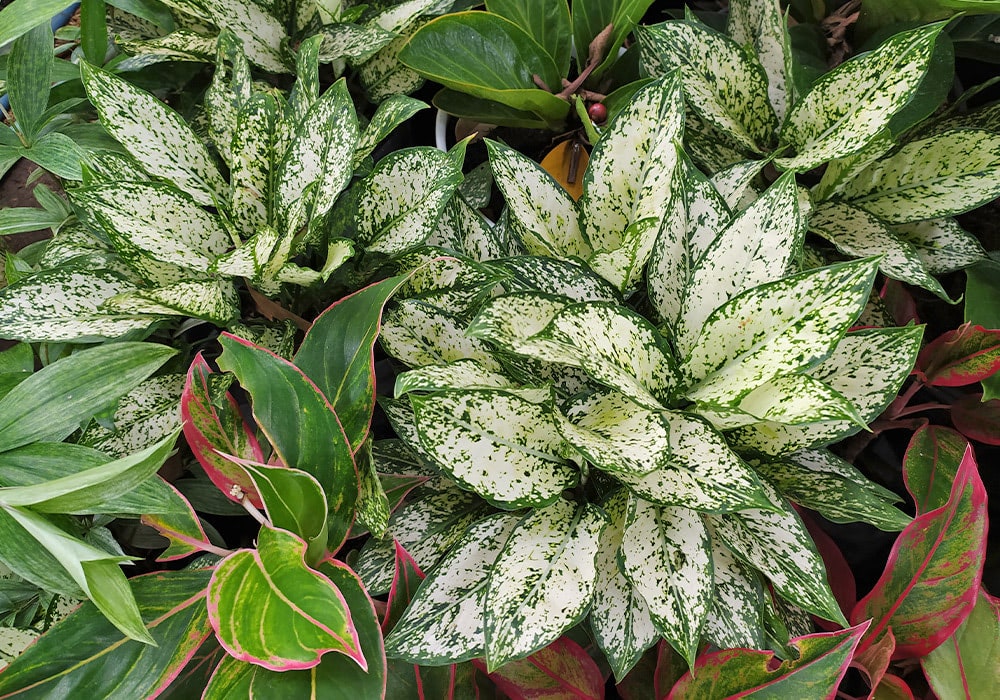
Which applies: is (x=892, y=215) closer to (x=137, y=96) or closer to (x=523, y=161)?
(x=523, y=161)

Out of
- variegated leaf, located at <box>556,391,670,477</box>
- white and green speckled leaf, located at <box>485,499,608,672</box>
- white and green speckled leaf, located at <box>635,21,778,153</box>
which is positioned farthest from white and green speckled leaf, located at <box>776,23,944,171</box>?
white and green speckled leaf, located at <box>485,499,608,672</box>

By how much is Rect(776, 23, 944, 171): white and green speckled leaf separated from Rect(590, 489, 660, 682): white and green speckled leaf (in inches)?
13.7

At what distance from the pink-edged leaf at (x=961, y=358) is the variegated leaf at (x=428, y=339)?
463mm

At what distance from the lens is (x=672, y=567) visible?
56cm

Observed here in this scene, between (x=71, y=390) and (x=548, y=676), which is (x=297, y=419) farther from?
(x=548, y=676)

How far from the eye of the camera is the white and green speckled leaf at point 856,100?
616mm

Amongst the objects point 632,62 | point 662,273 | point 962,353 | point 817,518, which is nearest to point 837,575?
point 817,518

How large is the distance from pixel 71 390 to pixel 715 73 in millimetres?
721

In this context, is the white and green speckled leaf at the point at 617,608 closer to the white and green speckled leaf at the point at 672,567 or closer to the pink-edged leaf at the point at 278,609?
the white and green speckled leaf at the point at 672,567

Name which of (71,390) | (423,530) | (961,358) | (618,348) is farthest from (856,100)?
(71,390)

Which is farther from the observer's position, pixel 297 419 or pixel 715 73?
pixel 715 73

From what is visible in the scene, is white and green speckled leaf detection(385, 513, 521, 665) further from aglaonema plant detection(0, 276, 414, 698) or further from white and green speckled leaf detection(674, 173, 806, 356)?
white and green speckled leaf detection(674, 173, 806, 356)

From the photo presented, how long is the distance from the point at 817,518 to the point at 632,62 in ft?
2.02

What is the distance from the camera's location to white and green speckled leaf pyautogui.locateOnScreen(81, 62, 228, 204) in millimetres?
662
